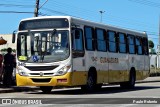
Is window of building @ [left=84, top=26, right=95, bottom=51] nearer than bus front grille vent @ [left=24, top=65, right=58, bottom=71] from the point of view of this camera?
No

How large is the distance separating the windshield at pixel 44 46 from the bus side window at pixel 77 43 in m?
0.37

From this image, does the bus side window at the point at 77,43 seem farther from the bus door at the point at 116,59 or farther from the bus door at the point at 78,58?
the bus door at the point at 116,59

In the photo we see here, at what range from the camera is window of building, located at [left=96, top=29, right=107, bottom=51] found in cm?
2308

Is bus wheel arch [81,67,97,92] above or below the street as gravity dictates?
above

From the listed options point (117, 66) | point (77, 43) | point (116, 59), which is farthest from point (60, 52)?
point (117, 66)

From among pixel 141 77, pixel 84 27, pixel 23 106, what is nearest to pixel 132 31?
pixel 141 77

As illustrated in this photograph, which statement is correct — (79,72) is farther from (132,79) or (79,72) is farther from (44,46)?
(132,79)

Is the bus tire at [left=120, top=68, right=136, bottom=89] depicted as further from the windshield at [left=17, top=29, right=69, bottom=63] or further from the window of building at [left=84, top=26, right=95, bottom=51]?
the windshield at [left=17, top=29, right=69, bottom=63]

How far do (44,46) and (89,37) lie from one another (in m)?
2.48

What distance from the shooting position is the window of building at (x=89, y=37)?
71.6 ft

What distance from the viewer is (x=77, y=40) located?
20.9 meters

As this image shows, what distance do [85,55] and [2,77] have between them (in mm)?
5740

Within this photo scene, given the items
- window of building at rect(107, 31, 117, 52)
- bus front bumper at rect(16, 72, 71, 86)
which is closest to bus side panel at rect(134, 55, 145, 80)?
window of building at rect(107, 31, 117, 52)

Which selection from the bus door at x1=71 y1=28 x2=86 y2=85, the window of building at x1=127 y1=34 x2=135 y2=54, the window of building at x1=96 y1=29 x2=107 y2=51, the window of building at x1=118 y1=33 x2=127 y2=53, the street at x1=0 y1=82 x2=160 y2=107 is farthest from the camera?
the window of building at x1=127 y1=34 x2=135 y2=54
